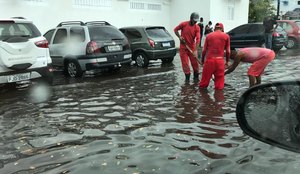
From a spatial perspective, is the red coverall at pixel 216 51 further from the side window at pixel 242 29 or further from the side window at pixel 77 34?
the side window at pixel 242 29

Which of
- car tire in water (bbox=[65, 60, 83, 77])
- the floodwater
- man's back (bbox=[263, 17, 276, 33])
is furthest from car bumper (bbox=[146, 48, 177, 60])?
man's back (bbox=[263, 17, 276, 33])

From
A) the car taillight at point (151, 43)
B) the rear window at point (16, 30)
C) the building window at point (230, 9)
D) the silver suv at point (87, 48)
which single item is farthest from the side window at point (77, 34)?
the building window at point (230, 9)

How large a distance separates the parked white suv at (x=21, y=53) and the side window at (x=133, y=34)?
17.5 feet

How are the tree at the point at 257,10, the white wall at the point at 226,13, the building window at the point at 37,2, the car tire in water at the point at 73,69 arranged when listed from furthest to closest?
the tree at the point at 257,10 → the white wall at the point at 226,13 → the building window at the point at 37,2 → the car tire in water at the point at 73,69

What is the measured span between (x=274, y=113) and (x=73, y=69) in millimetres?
9203

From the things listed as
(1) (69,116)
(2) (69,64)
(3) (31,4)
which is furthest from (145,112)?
(3) (31,4)

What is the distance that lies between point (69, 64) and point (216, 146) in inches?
282

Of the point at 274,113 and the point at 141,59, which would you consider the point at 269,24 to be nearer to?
the point at 141,59

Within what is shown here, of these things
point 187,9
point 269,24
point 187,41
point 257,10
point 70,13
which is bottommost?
point 187,41

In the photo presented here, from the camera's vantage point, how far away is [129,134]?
16.3 ft

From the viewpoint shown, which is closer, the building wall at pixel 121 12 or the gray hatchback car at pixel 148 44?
the gray hatchback car at pixel 148 44

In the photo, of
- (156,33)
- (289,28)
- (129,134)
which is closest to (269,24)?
(156,33)

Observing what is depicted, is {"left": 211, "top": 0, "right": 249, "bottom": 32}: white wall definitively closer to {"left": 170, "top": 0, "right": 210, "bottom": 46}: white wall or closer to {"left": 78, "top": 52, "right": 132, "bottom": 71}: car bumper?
{"left": 170, "top": 0, "right": 210, "bottom": 46}: white wall

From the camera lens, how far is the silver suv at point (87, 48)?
10.2m
